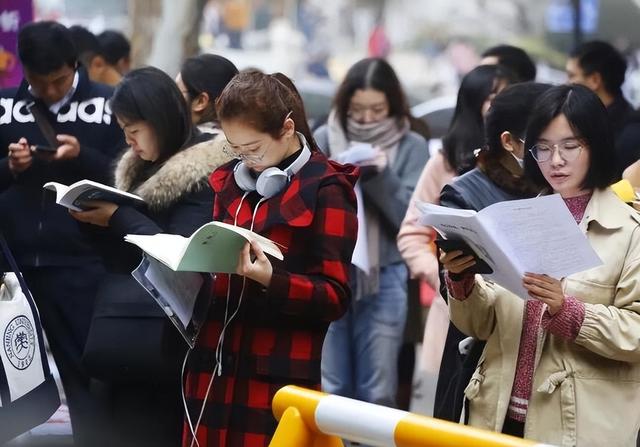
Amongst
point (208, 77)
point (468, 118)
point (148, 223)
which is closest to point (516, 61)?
point (468, 118)

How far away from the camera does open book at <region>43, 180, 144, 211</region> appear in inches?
169

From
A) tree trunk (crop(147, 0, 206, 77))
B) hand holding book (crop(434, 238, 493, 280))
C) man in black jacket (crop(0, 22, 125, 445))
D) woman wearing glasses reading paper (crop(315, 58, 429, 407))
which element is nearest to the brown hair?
hand holding book (crop(434, 238, 493, 280))

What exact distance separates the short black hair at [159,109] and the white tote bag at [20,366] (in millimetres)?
706

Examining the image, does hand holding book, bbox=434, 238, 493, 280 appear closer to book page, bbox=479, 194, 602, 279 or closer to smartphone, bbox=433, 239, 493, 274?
smartphone, bbox=433, 239, 493, 274

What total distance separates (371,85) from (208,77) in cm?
159

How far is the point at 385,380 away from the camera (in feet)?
20.6

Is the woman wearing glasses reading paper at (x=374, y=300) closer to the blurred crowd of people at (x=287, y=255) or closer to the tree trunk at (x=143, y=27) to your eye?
the blurred crowd of people at (x=287, y=255)

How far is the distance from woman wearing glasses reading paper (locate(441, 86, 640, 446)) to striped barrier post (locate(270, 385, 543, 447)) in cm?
66

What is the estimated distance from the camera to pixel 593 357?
3670 millimetres

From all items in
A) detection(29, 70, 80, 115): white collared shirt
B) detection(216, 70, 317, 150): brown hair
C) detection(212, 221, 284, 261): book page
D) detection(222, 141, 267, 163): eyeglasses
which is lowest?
detection(212, 221, 284, 261): book page

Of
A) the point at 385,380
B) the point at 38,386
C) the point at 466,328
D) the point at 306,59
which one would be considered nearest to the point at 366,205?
the point at 385,380

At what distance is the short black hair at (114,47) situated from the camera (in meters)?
8.10

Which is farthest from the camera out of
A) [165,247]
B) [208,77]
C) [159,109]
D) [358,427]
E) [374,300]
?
[374,300]

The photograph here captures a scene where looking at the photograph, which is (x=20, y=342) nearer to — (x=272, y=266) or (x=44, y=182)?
(x=44, y=182)
